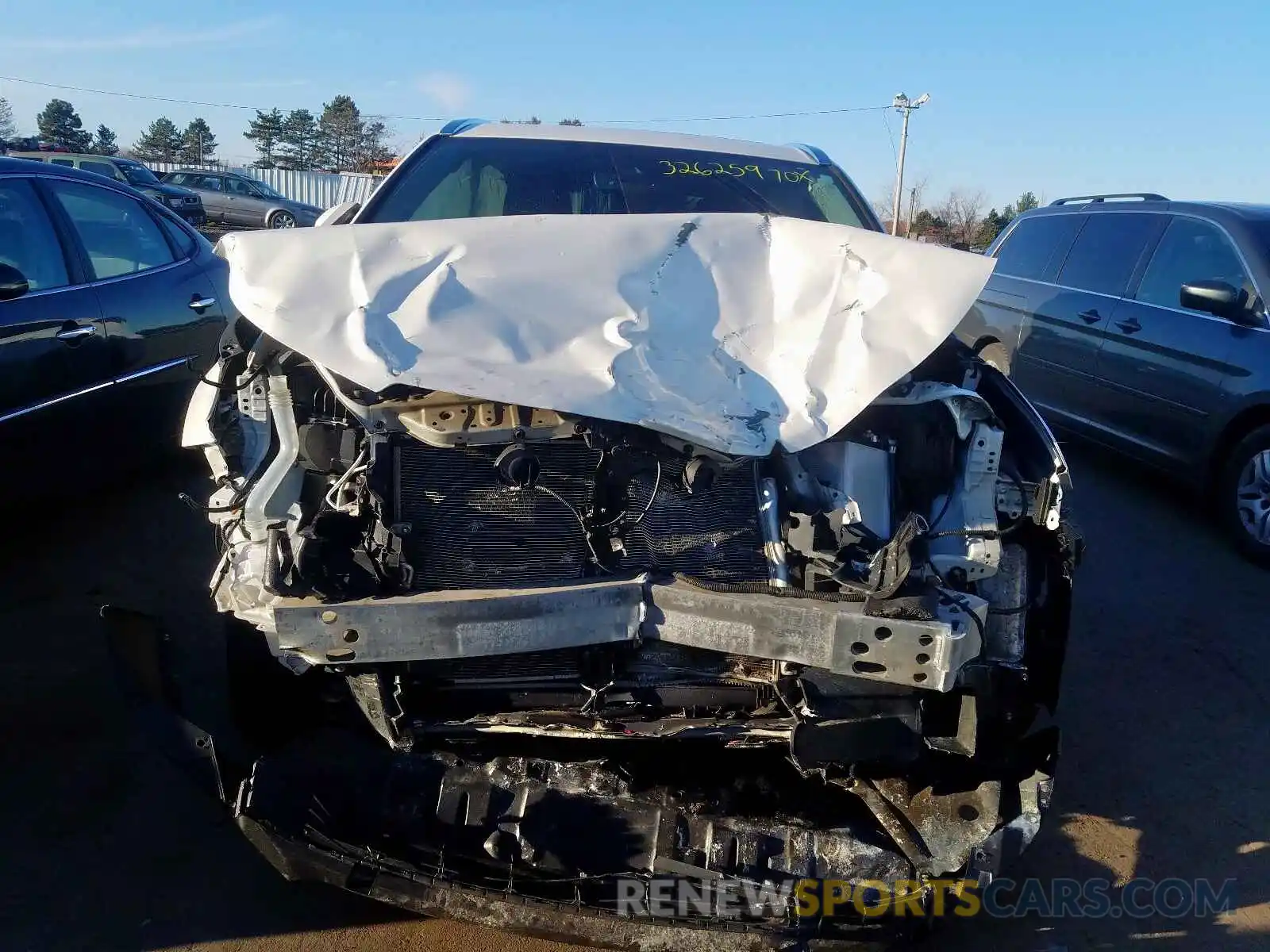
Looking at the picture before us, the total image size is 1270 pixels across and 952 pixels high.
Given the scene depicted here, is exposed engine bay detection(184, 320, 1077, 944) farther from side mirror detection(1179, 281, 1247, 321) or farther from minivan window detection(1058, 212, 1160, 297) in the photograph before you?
minivan window detection(1058, 212, 1160, 297)

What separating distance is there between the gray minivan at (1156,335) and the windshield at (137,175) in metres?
18.9

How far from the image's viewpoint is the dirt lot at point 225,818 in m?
2.46

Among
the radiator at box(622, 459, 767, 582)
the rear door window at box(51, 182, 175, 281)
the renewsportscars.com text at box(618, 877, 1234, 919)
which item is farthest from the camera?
the rear door window at box(51, 182, 175, 281)

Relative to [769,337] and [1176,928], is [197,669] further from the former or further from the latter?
[1176,928]

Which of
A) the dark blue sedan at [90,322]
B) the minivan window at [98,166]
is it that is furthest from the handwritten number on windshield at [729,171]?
the minivan window at [98,166]

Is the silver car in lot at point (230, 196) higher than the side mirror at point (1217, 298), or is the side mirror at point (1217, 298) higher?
the silver car in lot at point (230, 196)

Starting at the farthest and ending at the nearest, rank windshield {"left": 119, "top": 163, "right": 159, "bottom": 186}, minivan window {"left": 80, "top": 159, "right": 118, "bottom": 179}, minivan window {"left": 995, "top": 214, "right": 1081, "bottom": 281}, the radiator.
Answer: windshield {"left": 119, "top": 163, "right": 159, "bottom": 186} → minivan window {"left": 80, "top": 159, "right": 118, "bottom": 179} → minivan window {"left": 995, "top": 214, "right": 1081, "bottom": 281} → the radiator

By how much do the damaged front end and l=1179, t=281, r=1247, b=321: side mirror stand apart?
9.76 ft

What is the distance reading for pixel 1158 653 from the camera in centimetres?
400

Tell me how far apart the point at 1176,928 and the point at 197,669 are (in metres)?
3.12

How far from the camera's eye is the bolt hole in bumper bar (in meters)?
2.17

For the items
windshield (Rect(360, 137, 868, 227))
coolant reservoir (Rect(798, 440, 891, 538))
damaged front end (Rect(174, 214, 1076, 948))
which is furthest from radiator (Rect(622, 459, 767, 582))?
windshield (Rect(360, 137, 868, 227))

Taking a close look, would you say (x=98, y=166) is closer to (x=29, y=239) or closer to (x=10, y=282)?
(x=29, y=239)

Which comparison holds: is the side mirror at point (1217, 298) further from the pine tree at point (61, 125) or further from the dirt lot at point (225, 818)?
the pine tree at point (61, 125)
